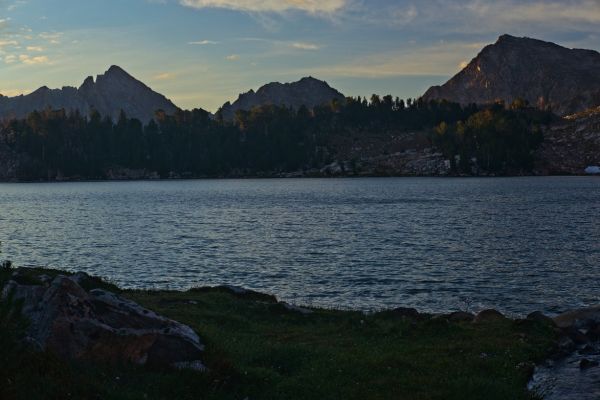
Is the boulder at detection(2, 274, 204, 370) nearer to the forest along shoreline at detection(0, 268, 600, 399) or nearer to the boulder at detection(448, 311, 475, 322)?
the forest along shoreline at detection(0, 268, 600, 399)

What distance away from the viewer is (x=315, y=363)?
69.5ft

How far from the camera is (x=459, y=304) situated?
41.5m

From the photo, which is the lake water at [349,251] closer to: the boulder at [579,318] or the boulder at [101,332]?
the boulder at [579,318]

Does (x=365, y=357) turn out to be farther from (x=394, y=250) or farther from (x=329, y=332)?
(x=394, y=250)

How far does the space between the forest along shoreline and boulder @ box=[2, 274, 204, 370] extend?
35 millimetres

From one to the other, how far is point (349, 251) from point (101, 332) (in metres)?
50.3

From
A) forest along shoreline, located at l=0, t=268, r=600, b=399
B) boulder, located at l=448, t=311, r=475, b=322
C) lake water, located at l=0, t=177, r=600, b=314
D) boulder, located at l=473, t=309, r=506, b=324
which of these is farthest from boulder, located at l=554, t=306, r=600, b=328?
lake water, located at l=0, t=177, r=600, b=314

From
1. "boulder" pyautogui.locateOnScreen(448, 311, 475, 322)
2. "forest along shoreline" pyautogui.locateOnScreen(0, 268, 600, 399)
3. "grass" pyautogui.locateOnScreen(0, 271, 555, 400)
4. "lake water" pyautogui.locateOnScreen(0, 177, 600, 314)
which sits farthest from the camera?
"lake water" pyautogui.locateOnScreen(0, 177, 600, 314)

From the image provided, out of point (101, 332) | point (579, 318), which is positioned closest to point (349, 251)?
point (579, 318)

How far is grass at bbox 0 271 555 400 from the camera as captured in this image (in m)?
16.0

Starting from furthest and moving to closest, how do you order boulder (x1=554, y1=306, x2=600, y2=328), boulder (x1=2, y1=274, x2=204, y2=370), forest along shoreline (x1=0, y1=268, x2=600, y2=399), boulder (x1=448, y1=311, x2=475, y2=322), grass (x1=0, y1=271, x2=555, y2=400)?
boulder (x1=448, y1=311, x2=475, y2=322) → boulder (x1=554, y1=306, x2=600, y2=328) → boulder (x1=2, y1=274, x2=204, y2=370) → forest along shoreline (x1=0, y1=268, x2=600, y2=399) → grass (x1=0, y1=271, x2=555, y2=400)

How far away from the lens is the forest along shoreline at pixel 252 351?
17.1 meters

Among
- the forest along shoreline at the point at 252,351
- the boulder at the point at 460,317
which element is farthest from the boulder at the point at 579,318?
the boulder at the point at 460,317

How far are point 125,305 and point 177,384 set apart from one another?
4488 mm
